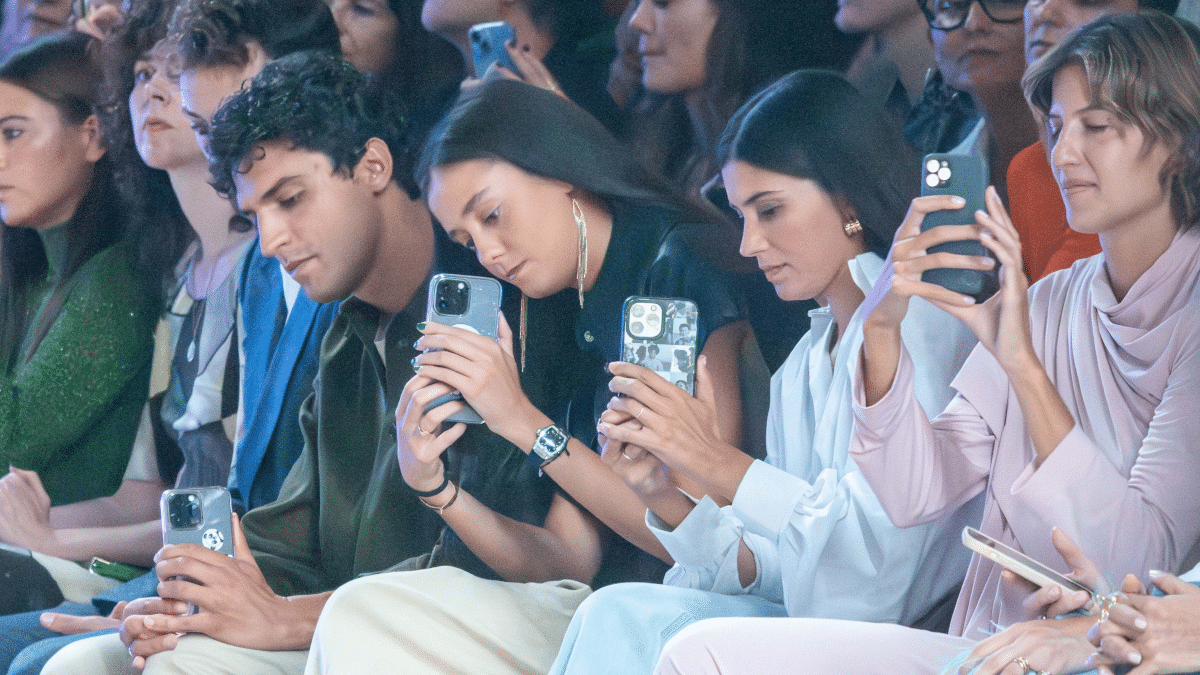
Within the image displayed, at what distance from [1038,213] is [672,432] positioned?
0.69 meters

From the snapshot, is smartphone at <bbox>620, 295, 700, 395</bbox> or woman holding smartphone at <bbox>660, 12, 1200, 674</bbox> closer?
woman holding smartphone at <bbox>660, 12, 1200, 674</bbox>

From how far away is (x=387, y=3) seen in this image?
2.60m

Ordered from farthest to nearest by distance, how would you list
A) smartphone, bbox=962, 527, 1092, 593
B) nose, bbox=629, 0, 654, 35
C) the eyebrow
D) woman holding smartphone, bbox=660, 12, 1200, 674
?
nose, bbox=629, 0, 654, 35 → the eyebrow → woman holding smartphone, bbox=660, 12, 1200, 674 → smartphone, bbox=962, 527, 1092, 593

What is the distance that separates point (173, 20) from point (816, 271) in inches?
66.0

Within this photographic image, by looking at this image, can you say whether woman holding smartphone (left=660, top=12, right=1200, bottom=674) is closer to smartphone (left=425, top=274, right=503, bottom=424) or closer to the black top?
the black top

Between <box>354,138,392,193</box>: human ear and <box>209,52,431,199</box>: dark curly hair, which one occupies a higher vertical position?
<box>209,52,431,199</box>: dark curly hair

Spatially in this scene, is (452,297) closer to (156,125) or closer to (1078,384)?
(1078,384)

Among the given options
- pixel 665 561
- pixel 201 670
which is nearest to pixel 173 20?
pixel 201 670

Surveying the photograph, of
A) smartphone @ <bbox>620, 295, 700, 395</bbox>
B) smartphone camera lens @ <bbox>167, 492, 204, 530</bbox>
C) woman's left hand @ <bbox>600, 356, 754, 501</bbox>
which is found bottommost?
smartphone camera lens @ <bbox>167, 492, 204, 530</bbox>

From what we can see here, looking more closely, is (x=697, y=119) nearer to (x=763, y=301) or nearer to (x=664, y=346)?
(x=763, y=301)

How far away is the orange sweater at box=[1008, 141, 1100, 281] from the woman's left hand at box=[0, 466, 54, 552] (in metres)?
2.19

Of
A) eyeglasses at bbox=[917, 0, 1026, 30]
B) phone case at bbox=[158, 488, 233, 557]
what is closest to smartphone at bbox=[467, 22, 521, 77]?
eyeglasses at bbox=[917, 0, 1026, 30]

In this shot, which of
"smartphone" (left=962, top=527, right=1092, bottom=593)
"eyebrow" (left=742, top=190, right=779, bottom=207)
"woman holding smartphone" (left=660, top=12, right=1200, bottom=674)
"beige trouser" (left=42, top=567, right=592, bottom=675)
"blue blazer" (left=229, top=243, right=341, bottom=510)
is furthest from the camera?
"blue blazer" (left=229, top=243, right=341, bottom=510)

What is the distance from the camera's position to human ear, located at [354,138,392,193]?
244 centimetres
